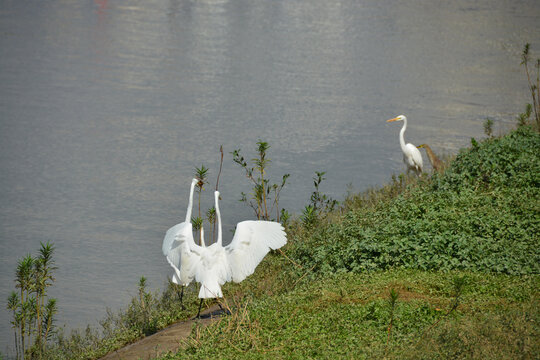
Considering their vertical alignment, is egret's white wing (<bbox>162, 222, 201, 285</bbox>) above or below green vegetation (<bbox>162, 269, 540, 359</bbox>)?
above

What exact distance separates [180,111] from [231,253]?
11.1 metres

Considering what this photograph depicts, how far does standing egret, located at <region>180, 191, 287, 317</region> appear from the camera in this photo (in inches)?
277

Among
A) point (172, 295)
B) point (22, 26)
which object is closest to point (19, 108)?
point (172, 295)

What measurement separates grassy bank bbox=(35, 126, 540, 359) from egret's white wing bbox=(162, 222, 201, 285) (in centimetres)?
71

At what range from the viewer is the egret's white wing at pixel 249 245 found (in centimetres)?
708

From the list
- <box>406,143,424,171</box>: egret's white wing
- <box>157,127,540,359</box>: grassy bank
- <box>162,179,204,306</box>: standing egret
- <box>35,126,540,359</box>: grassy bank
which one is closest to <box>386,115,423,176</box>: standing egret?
<box>406,143,424,171</box>: egret's white wing

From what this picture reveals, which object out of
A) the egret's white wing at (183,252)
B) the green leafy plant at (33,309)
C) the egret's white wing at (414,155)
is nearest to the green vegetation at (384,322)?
the egret's white wing at (183,252)

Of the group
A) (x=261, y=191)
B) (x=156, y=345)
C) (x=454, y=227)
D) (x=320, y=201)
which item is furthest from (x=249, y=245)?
(x=320, y=201)

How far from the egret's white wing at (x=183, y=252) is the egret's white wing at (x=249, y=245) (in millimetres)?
401

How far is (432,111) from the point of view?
18953 millimetres

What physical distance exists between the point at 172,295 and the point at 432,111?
12657 mm

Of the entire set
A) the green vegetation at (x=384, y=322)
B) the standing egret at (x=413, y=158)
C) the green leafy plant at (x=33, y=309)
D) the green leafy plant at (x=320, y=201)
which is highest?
the standing egret at (x=413, y=158)

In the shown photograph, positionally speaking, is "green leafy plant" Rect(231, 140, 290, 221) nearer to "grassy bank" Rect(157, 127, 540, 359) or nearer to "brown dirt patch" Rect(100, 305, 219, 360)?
"grassy bank" Rect(157, 127, 540, 359)

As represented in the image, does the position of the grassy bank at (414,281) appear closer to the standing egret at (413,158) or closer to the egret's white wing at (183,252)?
the egret's white wing at (183,252)
